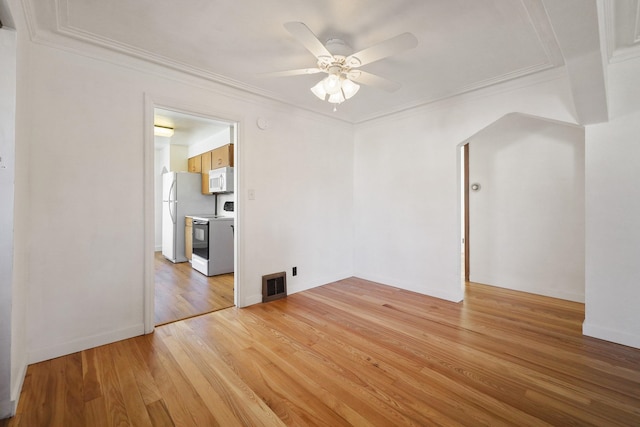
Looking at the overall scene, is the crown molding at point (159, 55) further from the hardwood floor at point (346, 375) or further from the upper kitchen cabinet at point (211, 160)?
the hardwood floor at point (346, 375)

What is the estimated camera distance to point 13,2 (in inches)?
57.1

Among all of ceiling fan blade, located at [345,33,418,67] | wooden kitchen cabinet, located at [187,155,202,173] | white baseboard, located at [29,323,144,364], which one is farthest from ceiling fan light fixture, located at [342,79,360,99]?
wooden kitchen cabinet, located at [187,155,202,173]

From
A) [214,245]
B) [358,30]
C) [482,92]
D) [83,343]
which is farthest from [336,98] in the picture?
[214,245]

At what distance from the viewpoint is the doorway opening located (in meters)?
3.31

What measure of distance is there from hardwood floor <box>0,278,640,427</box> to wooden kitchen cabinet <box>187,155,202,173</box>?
3700 mm

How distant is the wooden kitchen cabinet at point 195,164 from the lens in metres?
5.63

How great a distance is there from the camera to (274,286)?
3330 mm

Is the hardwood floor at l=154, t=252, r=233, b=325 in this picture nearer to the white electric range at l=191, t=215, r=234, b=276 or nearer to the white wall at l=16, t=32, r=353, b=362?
the white electric range at l=191, t=215, r=234, b=276

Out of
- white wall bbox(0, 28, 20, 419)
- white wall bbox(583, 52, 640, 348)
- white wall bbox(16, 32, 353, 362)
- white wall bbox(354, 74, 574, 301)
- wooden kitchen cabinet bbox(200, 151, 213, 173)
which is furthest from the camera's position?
wooden kitchen cabinet bbox(200, 151, 213, 173)

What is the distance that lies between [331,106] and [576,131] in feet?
9.37

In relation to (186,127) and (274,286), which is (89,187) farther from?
(186,127)

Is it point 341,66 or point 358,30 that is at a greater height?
point 358,30

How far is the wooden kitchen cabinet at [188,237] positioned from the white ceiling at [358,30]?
3053 millimetres

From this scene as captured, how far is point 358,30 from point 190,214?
15.0ft
